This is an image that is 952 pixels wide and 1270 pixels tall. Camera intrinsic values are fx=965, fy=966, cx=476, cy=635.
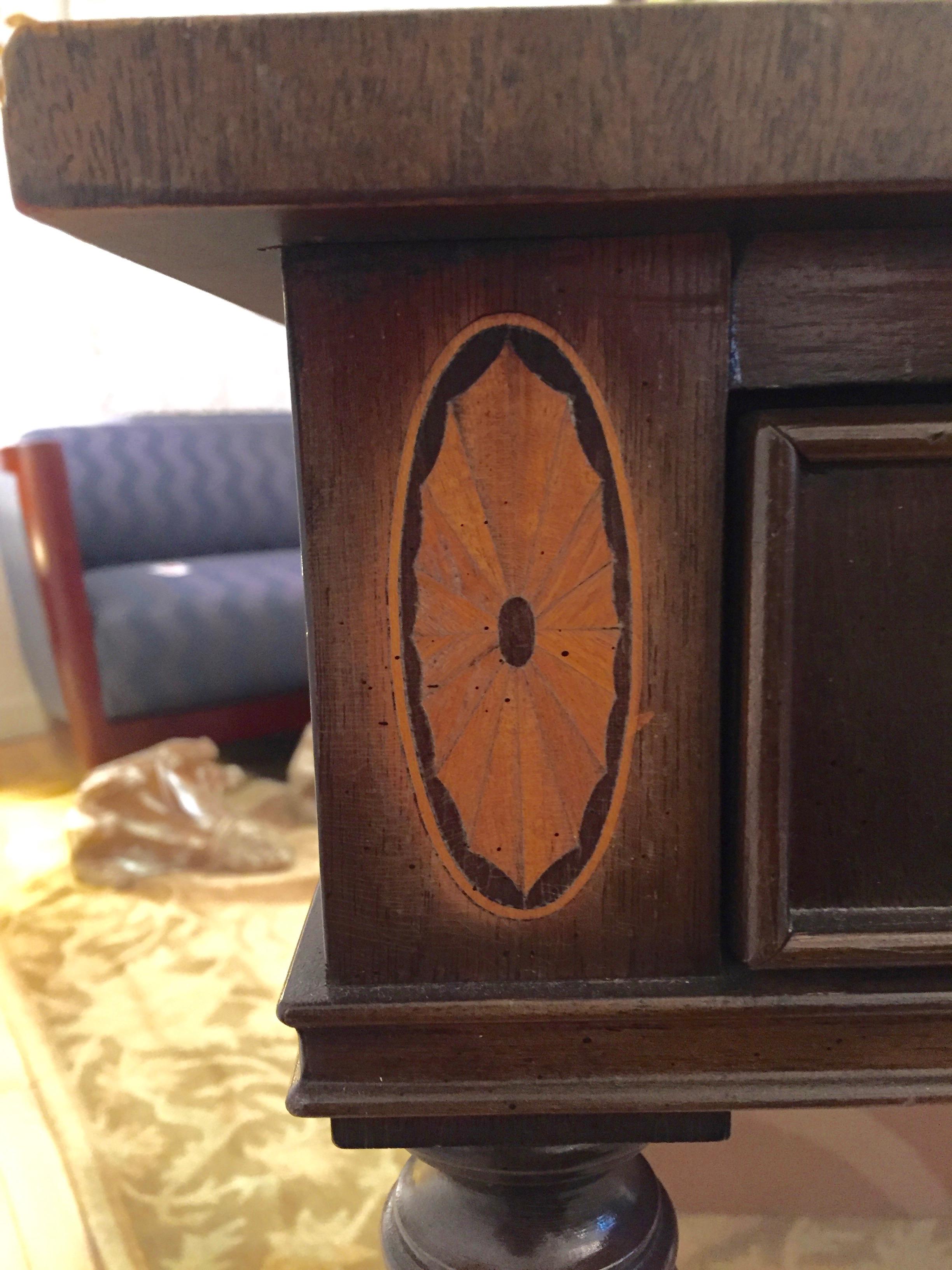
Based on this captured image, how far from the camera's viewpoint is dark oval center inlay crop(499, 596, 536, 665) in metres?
0.35

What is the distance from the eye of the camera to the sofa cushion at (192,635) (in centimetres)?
179

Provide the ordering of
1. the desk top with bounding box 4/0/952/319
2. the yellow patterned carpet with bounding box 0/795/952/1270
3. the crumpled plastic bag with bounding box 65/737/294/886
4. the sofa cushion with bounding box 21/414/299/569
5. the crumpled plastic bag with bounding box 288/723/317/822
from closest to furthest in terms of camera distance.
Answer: the desk top with bounding box 4/0/952/319 → the yellow patterned carpet with bounding box 0/795/952/1270 → the crumpled plastic bag with bounding box 65/737/294/886 → the crumpled plastic bag with bounding box 288/723/317/822 → the sofa cushion with bounding box 21/414/299/569

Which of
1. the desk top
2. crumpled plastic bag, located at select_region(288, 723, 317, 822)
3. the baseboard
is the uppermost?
the desk top

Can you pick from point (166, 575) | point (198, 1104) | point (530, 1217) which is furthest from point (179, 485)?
point (530, 1217)

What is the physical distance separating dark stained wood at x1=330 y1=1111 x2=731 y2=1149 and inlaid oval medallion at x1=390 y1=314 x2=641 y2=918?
0.11 metres

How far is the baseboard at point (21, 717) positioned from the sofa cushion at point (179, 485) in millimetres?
522

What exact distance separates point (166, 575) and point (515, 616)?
1760mm

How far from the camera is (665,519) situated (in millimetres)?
348

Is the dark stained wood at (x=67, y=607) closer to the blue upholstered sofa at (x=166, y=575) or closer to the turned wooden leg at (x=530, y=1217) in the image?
the blue upholstered sofa at (x=166, y=575)

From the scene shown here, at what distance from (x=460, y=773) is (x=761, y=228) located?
0.73 feet

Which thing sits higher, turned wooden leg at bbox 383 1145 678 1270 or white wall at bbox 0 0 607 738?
white wall at bbox 0 0 607 738

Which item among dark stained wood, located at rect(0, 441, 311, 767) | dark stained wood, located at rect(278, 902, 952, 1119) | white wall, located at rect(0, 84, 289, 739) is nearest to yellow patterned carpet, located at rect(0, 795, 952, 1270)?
dark stained wood, located at rect(0, 441, 311, 767)

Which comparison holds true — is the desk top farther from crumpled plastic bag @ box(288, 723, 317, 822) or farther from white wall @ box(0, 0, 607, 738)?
white wall @ box(0, 0, 607, 738)

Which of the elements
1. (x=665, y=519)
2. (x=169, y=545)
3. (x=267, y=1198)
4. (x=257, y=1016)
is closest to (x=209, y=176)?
(x=665, y=519)
